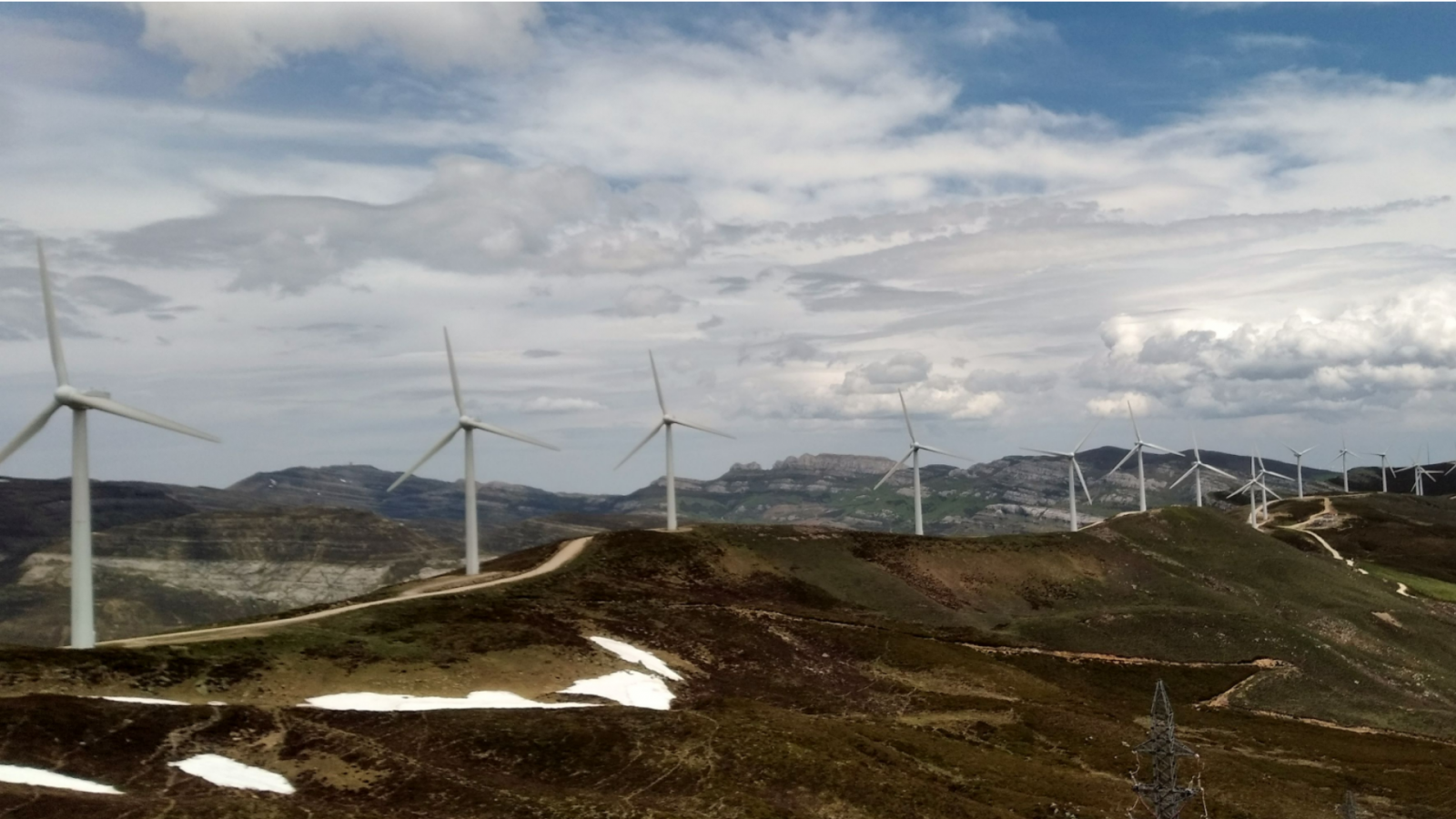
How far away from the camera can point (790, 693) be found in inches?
3199

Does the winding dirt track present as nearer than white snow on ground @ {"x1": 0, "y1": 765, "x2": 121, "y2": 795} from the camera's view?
No

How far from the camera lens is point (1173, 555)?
158 meters

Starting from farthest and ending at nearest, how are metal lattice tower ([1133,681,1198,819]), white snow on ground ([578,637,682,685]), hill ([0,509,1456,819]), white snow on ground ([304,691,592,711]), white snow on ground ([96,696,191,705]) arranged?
white snow on ground ([578,637,682,685]), white snow on ground ([304,691,592,711]), white snow on ground ([96,696,191,705]), hill ([0,509,1456,819]), metal lattice tower ([1133,681,1198,819])

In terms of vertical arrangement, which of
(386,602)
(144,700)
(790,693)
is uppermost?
(386,602)

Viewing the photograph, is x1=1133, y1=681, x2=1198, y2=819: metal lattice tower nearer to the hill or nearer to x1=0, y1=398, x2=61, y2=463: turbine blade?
the hill

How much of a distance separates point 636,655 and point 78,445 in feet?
135

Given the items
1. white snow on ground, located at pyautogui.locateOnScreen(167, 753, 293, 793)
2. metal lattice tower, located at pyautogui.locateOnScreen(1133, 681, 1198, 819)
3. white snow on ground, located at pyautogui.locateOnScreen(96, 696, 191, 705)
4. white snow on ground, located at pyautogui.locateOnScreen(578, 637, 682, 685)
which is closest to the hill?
white snow on ground, located at pyautogui.locateOnScreen(167, 753, 293, 793)

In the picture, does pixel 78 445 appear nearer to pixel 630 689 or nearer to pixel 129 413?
pixel 129 413

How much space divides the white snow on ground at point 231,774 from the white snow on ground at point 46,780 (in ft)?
12.3

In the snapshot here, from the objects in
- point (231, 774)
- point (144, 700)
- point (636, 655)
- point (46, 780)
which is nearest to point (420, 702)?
point (144, 700)

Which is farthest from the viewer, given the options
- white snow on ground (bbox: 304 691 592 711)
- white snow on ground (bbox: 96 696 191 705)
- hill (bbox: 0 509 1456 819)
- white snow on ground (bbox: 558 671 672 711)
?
white snow on ground (bbox: 558 671 672 711)

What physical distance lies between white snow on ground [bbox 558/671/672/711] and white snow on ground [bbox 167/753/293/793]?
24.9 meters

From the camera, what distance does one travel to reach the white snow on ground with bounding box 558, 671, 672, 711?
71.8 meters

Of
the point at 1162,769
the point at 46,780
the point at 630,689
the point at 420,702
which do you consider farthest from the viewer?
the point at 630,689
